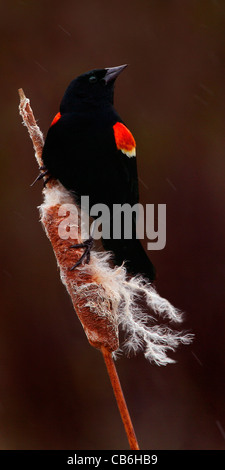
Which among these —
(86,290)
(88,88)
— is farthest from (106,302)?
(88,88)

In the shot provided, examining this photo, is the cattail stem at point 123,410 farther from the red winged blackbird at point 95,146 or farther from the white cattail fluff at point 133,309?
the red winged blackbird at point 95,146

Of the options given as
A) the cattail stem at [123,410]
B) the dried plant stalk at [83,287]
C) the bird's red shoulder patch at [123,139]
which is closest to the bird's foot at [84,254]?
the dried plant stalk at [83,287]

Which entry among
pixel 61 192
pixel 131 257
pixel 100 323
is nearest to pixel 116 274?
pixel 100 323

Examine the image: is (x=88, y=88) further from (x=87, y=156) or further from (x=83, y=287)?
(x=83, y=287)

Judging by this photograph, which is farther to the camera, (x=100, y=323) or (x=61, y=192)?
(x=61, y=192)

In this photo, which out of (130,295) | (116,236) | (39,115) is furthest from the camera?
(39,115)

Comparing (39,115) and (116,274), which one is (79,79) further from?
(39,115)

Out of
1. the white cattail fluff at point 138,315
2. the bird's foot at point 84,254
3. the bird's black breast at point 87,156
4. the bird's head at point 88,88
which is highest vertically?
the bird's head at point 88,88
